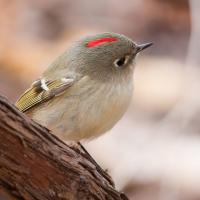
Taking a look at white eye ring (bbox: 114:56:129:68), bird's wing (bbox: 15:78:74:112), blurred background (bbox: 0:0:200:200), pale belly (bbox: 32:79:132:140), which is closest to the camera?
pale belly (bbox: 32:79:132:140)

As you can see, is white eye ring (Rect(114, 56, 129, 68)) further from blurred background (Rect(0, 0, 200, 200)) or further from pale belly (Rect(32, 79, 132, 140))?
blurred background (Rect(0, 0, 200, 200))

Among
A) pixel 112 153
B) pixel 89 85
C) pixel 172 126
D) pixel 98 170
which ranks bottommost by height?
pixel 98 170

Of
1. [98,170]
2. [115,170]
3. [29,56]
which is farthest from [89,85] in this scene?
[29,56]

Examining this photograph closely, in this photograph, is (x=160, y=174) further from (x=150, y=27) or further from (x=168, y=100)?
(x=150, y=27)

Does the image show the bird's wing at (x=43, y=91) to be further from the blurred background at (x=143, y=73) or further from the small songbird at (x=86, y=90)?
the blurred background at (x=143, y=73)

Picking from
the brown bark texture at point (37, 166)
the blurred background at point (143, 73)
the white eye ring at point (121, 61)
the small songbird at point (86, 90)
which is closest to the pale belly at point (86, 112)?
the small songbird at point (86, 90)

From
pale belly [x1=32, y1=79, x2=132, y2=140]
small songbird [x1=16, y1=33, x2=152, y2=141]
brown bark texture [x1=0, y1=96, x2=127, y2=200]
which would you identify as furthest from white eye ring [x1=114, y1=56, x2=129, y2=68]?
brown bark texture [x1=0, y1=96, x2=127, y2=200]

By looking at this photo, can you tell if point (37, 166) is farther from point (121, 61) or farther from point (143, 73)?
point (143, 73)

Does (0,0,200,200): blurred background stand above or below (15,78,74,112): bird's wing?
above

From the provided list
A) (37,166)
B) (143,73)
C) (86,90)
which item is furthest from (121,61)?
(143,73)
